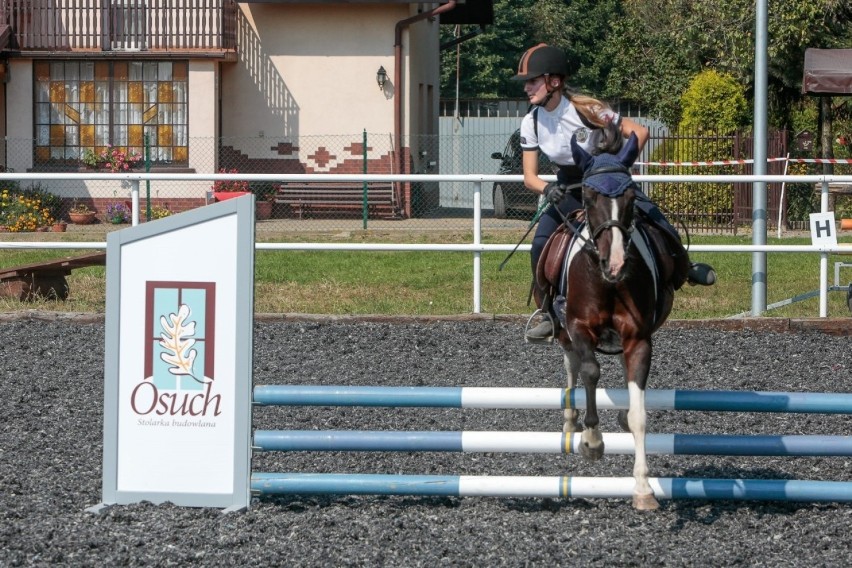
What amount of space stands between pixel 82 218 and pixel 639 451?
1971 centimetres

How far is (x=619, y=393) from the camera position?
6410 millimetres

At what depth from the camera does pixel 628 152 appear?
629cm

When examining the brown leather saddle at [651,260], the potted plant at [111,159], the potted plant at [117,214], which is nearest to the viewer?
the brown leather saddle at [651,260]

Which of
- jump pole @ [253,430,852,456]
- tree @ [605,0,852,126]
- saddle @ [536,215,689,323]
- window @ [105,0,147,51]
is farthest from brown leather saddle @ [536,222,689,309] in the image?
window @ [105,0,147,51]

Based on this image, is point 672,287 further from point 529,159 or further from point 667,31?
point 667,31

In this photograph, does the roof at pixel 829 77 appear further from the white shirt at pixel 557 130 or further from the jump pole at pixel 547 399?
the jump pole at pixel 547 399

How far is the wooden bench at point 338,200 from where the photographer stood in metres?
25.5

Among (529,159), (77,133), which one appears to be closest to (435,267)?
(529,159)

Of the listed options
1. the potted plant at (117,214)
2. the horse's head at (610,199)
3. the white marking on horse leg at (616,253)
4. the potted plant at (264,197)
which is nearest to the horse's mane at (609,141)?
the horse's head at (610,199)

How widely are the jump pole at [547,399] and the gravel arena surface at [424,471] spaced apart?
486mm

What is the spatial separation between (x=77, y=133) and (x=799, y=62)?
14296mm

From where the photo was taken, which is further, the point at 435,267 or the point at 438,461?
the point at 435,267

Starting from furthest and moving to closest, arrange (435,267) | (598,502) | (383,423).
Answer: (435,267) → (383,423) → (598,502)

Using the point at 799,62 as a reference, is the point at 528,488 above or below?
below
